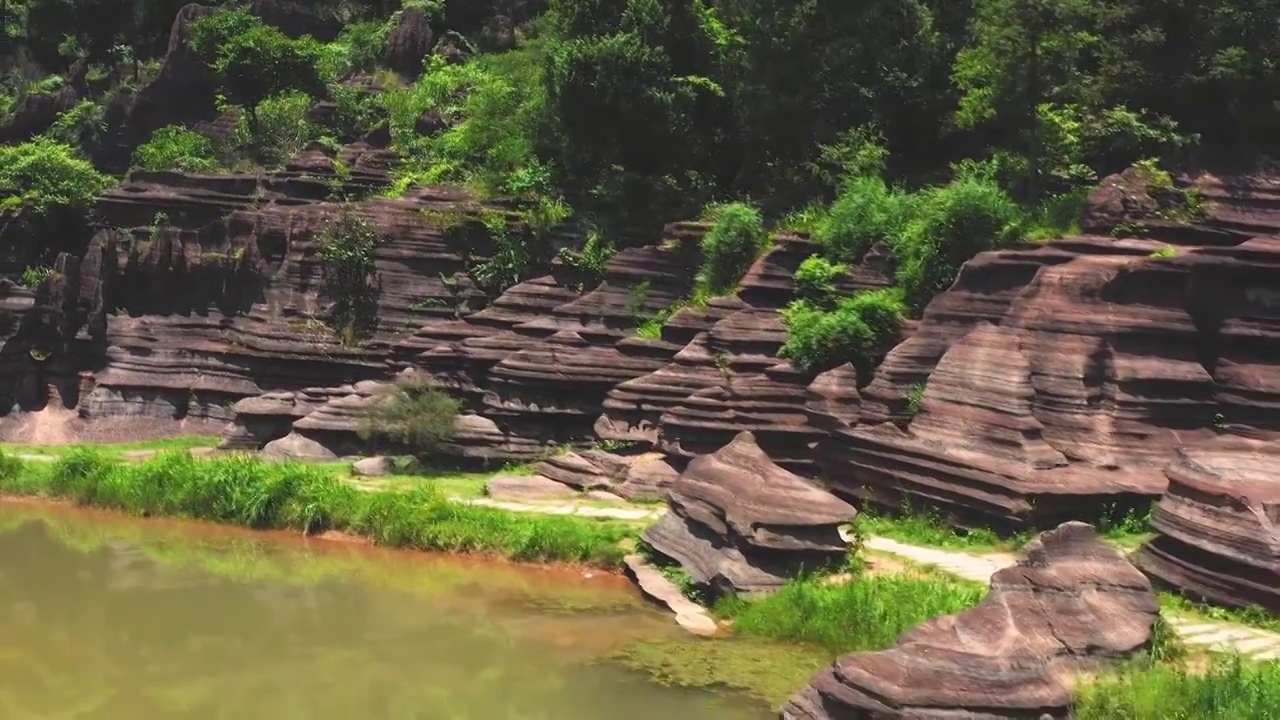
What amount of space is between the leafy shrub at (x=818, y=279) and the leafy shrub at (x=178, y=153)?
20.3 m

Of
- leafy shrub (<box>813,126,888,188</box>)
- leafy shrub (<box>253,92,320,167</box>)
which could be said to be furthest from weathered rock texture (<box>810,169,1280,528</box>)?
leafy shrub (<box>253,92,320,167</box>)

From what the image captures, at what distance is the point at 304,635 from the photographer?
12625 millimetres

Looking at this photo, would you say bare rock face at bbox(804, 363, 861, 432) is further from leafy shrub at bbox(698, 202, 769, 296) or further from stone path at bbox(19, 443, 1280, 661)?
leafy shrub at bbox(698, 202, 769, 296)

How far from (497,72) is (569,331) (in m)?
15.9

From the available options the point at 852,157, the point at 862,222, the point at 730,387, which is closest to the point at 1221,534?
the point at 730,387

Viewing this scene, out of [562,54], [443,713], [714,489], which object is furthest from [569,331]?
[443,713]

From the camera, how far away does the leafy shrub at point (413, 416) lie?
70.2 ft

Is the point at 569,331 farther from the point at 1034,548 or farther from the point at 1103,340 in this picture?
the point at 1034,548

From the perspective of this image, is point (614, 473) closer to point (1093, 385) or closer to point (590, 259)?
point (590, 259)

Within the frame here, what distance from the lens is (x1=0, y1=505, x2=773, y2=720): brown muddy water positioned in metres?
10.4

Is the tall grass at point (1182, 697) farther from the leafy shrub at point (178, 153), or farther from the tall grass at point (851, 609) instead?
the leafy shrub at point (178, 153)

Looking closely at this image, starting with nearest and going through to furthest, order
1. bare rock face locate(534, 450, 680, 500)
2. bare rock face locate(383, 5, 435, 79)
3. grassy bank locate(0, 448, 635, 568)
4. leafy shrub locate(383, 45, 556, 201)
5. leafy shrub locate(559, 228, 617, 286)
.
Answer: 1. grassy bank locate(0, 448, 635, 568)
2. bare rock face locate(534, 450, 680, 500)
3. leafy shrub locate(559, 228, 617, 286)
4. leafy shrub locate(383, 45, 556, 201)
5. bare rock face locate(383, 5, 435, 79)

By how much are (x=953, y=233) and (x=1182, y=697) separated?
11637 mm

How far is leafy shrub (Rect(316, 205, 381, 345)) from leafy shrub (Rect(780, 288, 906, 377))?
12.1 meters
